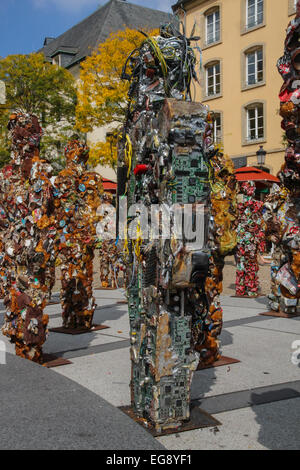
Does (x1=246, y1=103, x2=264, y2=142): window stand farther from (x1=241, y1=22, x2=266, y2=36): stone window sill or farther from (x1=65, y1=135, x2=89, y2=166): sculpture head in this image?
(x1=65, y1=135, x2=89, y2=166): sculpture head

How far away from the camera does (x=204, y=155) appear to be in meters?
3.23

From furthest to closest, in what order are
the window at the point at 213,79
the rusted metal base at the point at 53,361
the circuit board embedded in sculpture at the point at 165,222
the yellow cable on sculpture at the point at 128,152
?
the window at the point at 213,79 < the rusted metal base at the point at 53,361 < the yellow cable on sculpture at the point at 128,152 < the circuit board embedded in sculpture at the point at 165,222

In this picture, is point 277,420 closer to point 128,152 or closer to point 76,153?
point 128,152

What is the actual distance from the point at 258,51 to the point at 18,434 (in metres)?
24.2

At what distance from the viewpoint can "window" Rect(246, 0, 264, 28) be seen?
2325cm

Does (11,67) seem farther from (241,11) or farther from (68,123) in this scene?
(241,11)

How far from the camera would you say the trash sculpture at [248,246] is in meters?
9.98

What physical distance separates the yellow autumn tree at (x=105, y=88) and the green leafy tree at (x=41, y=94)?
5.06 meters

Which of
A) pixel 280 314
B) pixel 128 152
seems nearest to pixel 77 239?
pixel 280 314

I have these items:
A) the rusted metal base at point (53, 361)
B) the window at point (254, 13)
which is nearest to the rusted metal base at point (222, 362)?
the rusted metal base at point (53, 361)

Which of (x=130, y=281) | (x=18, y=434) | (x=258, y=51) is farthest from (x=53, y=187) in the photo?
(x=258, y=51)

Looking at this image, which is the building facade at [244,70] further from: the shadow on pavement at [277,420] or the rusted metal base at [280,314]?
the shadow on pavement at [277,420]

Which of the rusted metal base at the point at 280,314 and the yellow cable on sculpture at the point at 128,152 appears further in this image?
the rusted metal base at the point at 280,314
